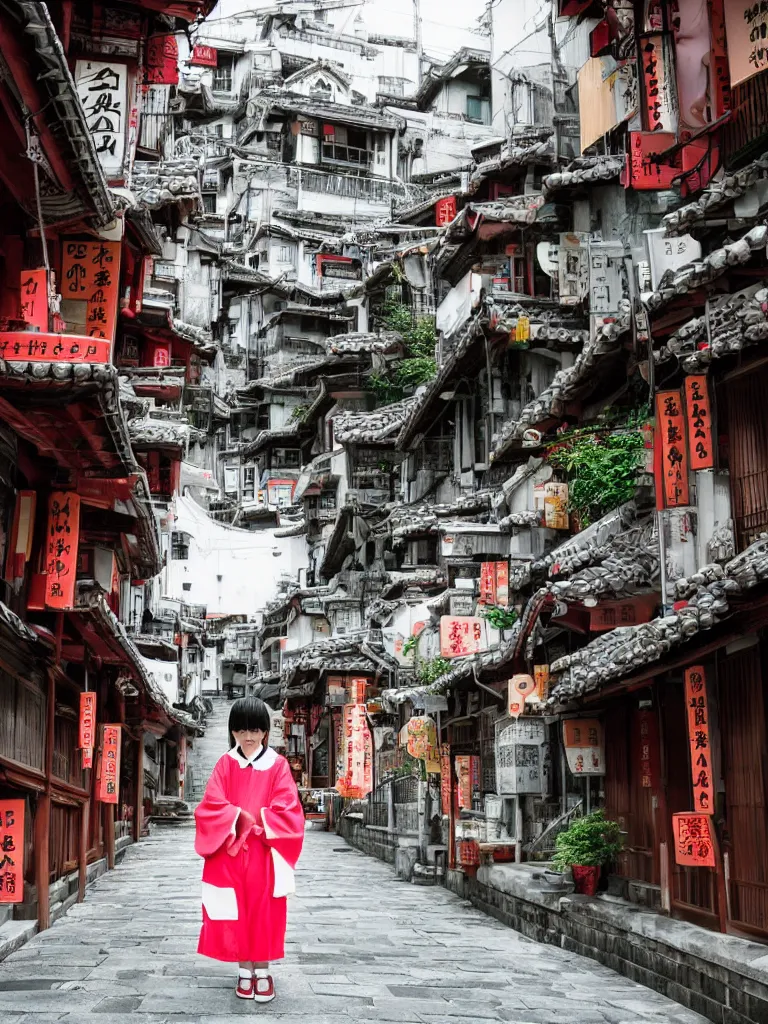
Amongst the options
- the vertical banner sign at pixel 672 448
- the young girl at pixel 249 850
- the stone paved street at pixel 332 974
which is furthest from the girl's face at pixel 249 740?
the vertical banner sign at pixel 672 448

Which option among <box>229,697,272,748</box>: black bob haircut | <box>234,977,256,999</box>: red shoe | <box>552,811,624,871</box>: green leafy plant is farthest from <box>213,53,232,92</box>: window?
<box>234,977,256,999</box>: red shoe

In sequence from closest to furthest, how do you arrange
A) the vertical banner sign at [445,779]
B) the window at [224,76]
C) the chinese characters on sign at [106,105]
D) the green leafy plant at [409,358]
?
the chinese characters on sign at [106,105], the vertical banner sign at [445,779], the green leafy plant at [409,358], the window at [224,76]

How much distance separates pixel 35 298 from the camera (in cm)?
1356

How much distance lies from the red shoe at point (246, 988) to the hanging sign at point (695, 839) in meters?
4.62

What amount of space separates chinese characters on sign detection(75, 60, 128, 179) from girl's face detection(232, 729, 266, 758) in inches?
345

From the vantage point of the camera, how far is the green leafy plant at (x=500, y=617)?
88.2ft

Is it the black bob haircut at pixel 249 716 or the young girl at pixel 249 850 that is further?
the black bob haircut at pixel 249 716

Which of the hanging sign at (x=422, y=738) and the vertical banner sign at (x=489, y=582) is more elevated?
the vertical banner sign at (x=489, y=582)

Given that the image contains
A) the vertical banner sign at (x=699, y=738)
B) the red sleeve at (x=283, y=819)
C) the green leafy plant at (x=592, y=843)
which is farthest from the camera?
the green leafy plant at (x=592, y=843)

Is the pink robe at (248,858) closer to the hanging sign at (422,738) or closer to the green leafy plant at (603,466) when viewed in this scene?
the green leafy plant at (603,466)

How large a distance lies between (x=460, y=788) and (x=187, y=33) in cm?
1496

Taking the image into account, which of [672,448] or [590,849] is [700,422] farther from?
[590,849]

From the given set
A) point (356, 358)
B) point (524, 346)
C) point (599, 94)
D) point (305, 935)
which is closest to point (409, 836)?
point (524, 346)

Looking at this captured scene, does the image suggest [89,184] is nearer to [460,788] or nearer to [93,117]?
[93,117]
